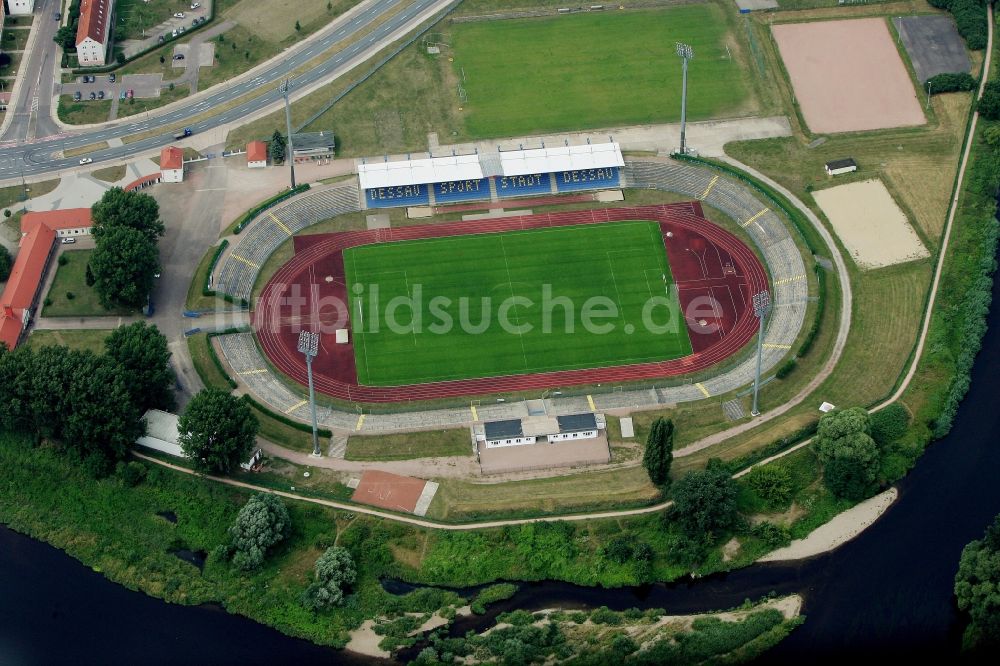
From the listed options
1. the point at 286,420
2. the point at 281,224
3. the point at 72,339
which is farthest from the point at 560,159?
the point at 72,339

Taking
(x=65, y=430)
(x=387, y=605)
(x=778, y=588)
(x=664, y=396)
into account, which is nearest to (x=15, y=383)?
(x=65, y=430)

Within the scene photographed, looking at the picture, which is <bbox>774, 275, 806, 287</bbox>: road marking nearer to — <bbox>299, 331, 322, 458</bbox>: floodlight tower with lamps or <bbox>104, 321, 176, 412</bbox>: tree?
<bbox>299, 331, 322, 458</bbox>: floodlight tower with lamps

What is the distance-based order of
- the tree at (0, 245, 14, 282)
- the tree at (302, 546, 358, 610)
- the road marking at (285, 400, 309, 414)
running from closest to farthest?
the tree at (302, 546, 358, 610), the road marking at (285, 400, 309, 414), the tree at (0, 245, 14, 282)

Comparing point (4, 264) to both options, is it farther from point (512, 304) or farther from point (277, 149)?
point (512, 304)

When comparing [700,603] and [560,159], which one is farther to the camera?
[560,159]

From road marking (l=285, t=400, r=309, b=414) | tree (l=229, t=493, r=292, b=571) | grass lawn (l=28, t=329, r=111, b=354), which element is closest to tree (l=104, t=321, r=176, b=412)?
grass lawn (l=28, t=329, r=111, b=354)
